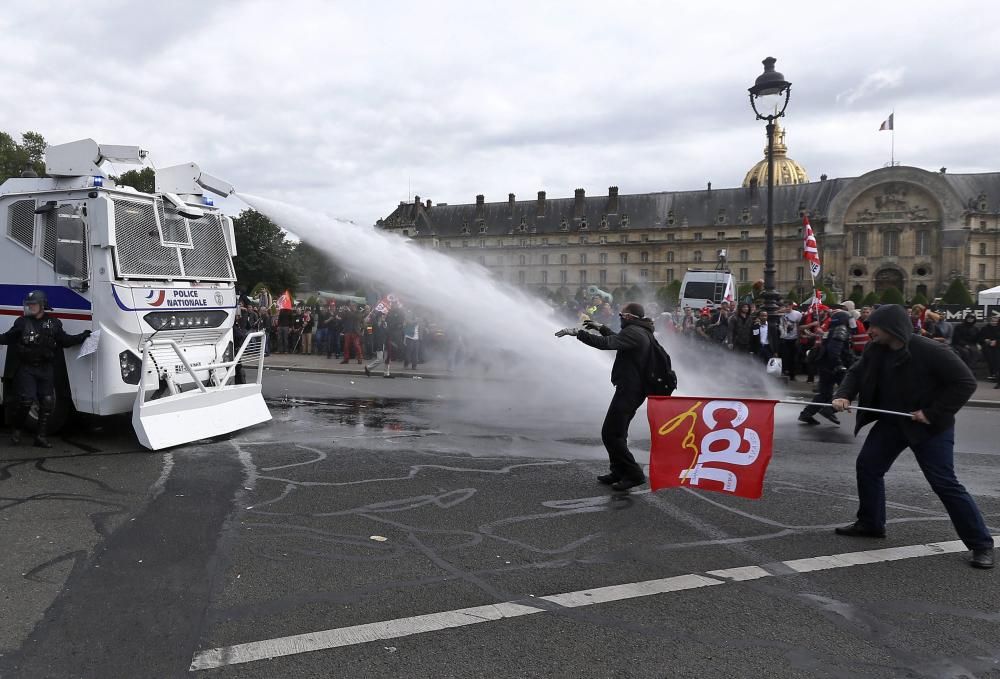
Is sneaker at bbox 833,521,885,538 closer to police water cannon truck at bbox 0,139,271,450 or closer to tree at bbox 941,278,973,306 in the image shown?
police water cannon truck at bbox 0,139,271,450

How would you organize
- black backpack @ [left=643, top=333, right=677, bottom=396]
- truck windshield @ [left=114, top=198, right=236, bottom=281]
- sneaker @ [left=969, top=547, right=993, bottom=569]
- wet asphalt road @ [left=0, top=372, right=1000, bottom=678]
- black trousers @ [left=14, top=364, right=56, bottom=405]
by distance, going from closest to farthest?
wet asphalt road @ [left=0, top=372, right=1000, bottom=678]
sneaker @ [left=969, top=547, right=993, bottom=569]
black backpack @ [left=643, top=333, right=677, bottom=396]
black trousers @ [left=14, top=364, right=56, bottom=405]
truck windshield @ [left=114, top=198, right=236, bottom=281]

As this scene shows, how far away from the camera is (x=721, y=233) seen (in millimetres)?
99188

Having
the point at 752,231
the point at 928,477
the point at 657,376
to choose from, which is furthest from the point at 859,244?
the point at 928,477

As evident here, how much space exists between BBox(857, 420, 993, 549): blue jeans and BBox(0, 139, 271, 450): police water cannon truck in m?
6.90

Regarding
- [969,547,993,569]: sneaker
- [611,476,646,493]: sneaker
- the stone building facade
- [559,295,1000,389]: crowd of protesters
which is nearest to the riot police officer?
[611,476,646,493]: sneaker

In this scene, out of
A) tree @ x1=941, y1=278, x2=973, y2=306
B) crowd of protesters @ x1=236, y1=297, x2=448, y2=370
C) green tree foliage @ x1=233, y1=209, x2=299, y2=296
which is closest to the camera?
crowd of protesters @ x1=236, y1=297, x2=448, y2=370

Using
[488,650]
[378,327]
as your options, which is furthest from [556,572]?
[378,327]

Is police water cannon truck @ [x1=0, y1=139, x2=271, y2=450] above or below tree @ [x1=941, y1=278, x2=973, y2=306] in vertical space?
below

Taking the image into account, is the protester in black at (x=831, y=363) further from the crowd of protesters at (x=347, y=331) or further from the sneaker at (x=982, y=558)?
the crowd of protesters at (x=347, y=331)

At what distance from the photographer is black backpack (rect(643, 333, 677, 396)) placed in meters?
6.80

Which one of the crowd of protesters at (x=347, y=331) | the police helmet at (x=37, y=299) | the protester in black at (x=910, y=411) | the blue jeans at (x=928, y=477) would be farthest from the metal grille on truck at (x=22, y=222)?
the blue jeans at (x=928, y=477)

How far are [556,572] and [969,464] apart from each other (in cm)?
592

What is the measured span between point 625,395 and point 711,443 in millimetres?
1094

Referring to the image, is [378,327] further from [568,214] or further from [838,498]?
[568,214]
